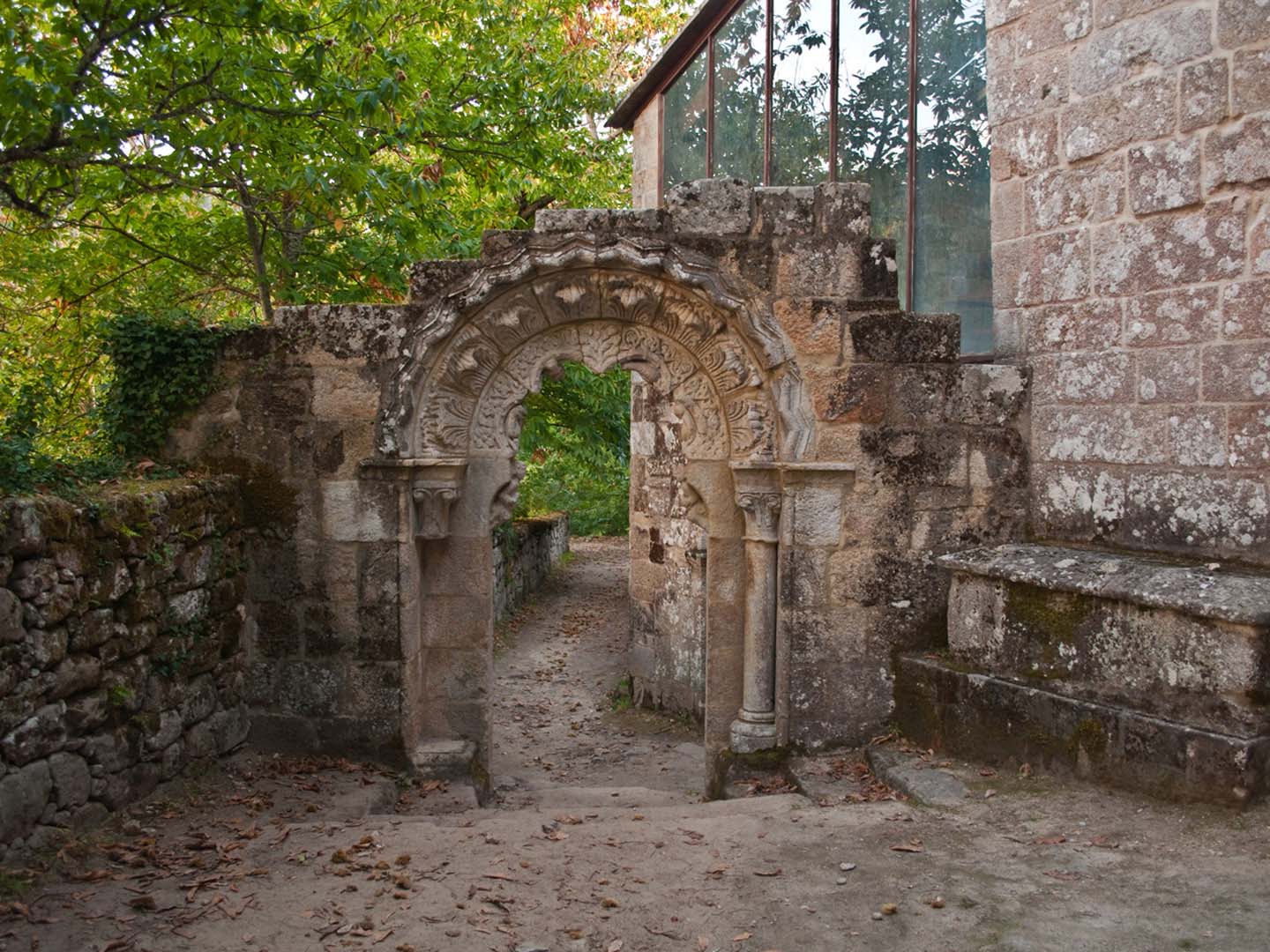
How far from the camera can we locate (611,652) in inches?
407

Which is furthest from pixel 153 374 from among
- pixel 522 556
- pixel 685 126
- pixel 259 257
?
pixel 522 556

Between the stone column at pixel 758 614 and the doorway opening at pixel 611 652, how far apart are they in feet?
2.51

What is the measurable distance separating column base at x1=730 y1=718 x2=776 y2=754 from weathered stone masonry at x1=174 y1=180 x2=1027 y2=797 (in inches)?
0.9

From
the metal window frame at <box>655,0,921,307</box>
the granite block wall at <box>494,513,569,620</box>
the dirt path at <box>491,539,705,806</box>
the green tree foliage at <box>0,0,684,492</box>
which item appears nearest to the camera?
the green tree foliage at <box>0,0,684,492</box>

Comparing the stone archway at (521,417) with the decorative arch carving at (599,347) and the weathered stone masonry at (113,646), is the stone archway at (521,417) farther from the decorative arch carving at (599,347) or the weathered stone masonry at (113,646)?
the weathered stone masonry at (113,646)

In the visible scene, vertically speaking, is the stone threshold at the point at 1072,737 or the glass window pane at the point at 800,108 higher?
the glass window pane at the point at 800,108

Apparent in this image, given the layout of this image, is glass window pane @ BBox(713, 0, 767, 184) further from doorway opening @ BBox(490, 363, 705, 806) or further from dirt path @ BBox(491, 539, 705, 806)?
dirt path @ BBox(491, 539, 705, 806)

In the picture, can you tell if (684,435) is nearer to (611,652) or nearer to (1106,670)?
(1106,670)

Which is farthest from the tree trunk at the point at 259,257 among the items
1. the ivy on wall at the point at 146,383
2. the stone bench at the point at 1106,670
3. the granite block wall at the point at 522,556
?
the stone bench at the point at 1106,670

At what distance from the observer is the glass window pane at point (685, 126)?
26.5 ft

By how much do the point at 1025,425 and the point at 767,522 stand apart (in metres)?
1.38

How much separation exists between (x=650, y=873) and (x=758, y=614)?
1731 millimetres

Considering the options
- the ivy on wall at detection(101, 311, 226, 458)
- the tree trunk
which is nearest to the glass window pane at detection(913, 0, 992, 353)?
the ivy on wall at detection(101, 311, 226, 458)

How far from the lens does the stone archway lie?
502 cm
